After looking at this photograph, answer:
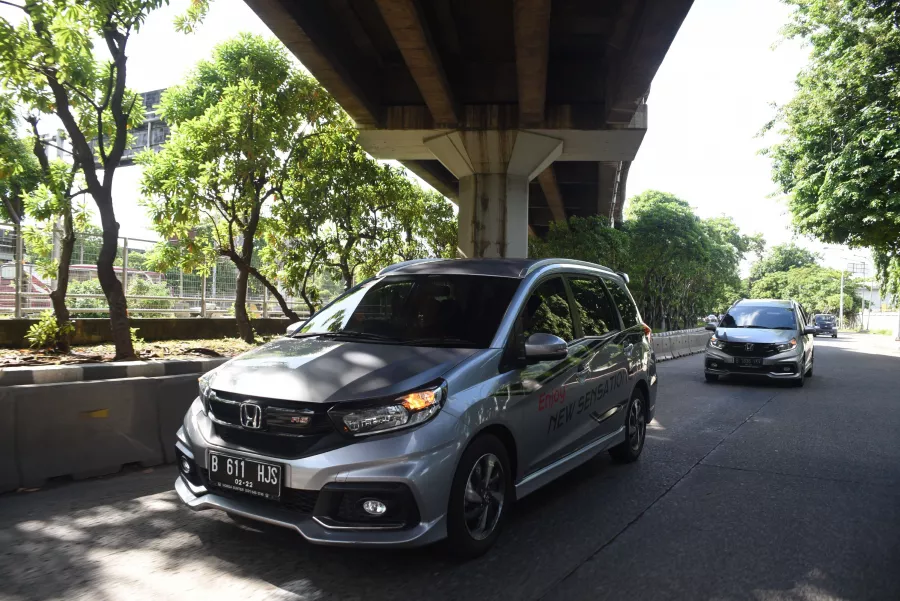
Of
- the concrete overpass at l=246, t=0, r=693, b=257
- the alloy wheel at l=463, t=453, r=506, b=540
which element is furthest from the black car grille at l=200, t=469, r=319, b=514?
the concrete overpass at l=246, t=0, r=693, b=257

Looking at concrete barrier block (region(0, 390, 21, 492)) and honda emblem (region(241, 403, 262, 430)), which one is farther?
concrete barrier block (region(0, 390, 21, 492))

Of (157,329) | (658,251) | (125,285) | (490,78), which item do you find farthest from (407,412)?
(658,251)

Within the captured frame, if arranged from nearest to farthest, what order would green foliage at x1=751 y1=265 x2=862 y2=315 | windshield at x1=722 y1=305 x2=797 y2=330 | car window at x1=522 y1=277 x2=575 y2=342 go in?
1. car window at x1=522 y1=277 x2=575 y2=342
2. windshield at x1=722 y1=305 x2=797 y2=330
3. green foliage at x1=751 y1=265 x2=862 y2=315

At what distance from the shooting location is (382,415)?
3439 millimetres

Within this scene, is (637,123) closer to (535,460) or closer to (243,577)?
(535,460)

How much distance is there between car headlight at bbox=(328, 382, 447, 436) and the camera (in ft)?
11.2

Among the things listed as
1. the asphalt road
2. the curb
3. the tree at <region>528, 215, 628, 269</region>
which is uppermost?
the tree at <region>528, 215, 628, 269</region>

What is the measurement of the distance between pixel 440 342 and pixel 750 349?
33.0 feet

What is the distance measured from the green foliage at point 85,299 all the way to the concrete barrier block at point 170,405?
33.0 ft

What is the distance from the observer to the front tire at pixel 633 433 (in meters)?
6.17

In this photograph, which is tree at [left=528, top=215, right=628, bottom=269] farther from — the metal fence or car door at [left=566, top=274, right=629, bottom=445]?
car door at [left=566, top=274, right=629, bottom=445]

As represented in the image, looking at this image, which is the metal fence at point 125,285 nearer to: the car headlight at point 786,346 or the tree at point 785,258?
the car headlight at point 786,346

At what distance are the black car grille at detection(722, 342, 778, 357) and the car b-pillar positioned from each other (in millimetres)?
6455

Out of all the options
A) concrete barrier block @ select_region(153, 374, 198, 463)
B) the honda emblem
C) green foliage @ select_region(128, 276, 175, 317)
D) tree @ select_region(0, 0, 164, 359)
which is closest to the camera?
the honda emblem
